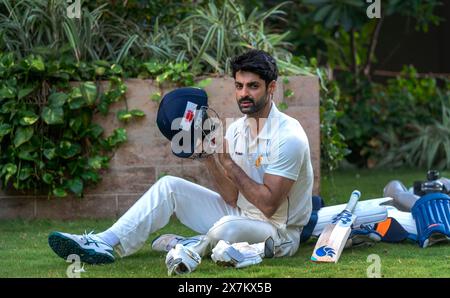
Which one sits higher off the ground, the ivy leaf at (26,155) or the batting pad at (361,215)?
the ivy leaf at (26,155)

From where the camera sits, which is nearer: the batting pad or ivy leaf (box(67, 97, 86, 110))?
the batting pad

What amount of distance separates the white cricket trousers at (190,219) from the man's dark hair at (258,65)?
0.70 metres

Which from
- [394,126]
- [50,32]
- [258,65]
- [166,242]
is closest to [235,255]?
[166,242]

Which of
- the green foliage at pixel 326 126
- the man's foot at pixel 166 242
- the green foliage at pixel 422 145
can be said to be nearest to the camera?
the man's foot at pixel 166 242

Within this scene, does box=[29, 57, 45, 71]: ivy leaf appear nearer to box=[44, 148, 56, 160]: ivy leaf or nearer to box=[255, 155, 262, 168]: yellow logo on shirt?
box=[44, 148, 56, 160]: ivy leaf

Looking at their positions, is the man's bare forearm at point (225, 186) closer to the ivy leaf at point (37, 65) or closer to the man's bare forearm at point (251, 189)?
the man's bare forearm at point (251, 189)

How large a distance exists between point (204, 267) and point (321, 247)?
0.65 metres

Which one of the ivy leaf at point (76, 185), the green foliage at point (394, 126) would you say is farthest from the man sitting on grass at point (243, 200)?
the green foliage at point (394, 126)

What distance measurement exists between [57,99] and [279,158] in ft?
7.18

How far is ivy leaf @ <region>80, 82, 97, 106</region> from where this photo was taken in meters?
6.50

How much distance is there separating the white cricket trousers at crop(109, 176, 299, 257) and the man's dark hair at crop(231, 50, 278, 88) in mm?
695

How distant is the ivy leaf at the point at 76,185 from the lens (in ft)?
A: 21.4

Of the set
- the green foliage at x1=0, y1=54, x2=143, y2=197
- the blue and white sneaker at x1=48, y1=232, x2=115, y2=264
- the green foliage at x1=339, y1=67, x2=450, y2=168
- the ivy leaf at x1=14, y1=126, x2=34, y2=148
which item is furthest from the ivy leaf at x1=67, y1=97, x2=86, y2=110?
the green foliage at x1=339, y1=67, x2=450, y2=168
